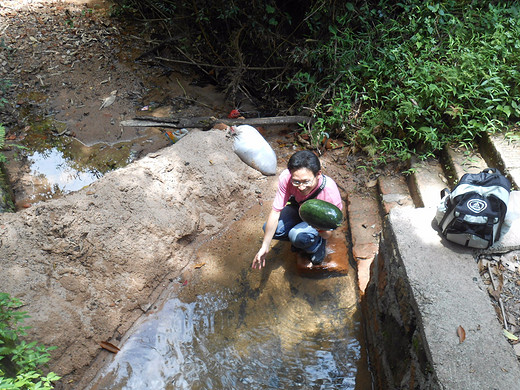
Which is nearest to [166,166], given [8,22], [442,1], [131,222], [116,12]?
[131,222]

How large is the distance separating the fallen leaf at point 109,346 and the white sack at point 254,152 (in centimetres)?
266

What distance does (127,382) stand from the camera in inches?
129

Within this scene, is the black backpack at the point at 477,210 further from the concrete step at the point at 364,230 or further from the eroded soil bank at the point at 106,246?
the eroded soil bank at the point at 106,246

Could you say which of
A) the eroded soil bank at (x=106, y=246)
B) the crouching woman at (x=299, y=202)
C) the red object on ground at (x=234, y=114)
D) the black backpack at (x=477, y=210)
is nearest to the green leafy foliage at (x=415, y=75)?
the red object on ground at (x=234, y=114)

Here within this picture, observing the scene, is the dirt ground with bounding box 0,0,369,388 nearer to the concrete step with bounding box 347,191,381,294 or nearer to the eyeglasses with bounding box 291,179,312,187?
the concrete step with bounding box 347,191,381,294

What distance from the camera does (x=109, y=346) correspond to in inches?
137

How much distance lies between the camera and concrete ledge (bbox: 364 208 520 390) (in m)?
2.33

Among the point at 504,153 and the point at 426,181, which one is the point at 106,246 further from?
the point at 504,153

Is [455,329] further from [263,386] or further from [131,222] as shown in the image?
[131,222]

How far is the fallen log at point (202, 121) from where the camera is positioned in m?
5.84

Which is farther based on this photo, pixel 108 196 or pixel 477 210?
pixel 108 196

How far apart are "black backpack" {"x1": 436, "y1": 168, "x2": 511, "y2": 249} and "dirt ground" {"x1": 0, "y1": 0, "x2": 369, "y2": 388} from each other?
2.07 meters

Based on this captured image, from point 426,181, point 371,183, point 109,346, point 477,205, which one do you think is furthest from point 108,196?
point 426,181

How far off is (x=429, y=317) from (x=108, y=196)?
3100 mm
